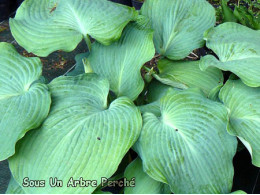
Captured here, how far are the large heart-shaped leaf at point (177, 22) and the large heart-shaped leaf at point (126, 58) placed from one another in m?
0.12

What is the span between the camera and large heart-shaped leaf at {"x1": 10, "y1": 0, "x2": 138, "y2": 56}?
1129 millimetres

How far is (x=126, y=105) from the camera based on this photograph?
99cm

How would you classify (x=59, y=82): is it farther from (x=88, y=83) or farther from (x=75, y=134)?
(x=75, y=134)

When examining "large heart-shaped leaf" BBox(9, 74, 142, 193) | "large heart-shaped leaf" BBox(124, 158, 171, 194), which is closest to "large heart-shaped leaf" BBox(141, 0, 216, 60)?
"large heart-shaped leaf" BBox(9, 74, 142, 193)

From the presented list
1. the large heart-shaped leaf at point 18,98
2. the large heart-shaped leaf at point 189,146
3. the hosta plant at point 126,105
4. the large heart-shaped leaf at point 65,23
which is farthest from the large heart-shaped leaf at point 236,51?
the large heart-shaped leaf at point 18,98

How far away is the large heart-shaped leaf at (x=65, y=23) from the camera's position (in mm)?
1129

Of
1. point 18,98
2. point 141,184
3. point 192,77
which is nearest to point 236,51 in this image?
point 192,77

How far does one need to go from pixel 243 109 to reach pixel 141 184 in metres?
0.42

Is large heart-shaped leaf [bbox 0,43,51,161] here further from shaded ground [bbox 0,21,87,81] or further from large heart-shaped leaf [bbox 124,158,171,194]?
shaded ground [bbox 0,21,87,81]

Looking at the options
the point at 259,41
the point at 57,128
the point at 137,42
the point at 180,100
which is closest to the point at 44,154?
the point at 57,128

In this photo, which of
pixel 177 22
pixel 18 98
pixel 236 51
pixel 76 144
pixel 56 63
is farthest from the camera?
pixel 56 63

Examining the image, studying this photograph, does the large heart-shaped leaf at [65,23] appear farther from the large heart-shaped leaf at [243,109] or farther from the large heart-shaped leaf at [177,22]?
the large heart-shaped leaf at [243,109]

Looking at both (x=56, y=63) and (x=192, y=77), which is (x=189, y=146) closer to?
(x=192, y=77)

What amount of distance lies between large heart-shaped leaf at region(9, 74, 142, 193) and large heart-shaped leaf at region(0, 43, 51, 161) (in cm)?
4
